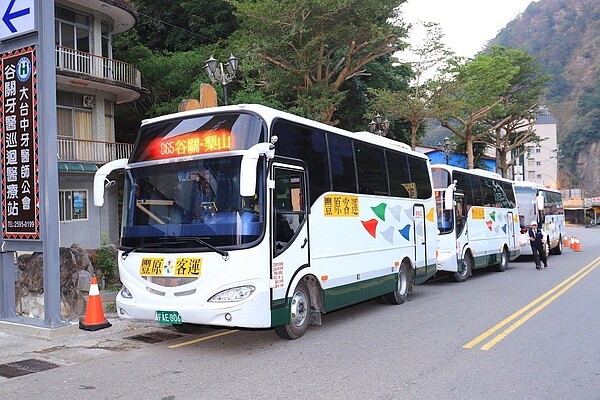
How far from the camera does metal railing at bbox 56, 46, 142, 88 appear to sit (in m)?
20.5

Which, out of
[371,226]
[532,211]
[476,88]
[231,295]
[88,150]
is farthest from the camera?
[476,88]

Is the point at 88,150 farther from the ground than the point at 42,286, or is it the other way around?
the point at 88,150

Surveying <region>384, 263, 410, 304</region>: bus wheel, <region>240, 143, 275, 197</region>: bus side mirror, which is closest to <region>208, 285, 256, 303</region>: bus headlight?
<region>240, 143, 275, 197</region>: bus side mirror

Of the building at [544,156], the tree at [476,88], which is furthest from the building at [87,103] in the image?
the building at [544,156]

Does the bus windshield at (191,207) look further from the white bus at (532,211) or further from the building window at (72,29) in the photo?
the white bus at (532,211)

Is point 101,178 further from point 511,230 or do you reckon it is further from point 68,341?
point 511,230

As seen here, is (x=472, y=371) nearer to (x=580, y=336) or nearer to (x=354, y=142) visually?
(x=580, y=336)

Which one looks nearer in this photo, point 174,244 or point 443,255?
point 174,244

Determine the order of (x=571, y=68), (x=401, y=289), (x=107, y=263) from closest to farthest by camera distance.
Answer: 1. (x=401, y=289)
2. (x=107, y=263)
3. (x=571, y=68)

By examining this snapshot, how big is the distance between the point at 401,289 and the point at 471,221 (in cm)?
578

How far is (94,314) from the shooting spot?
867cm

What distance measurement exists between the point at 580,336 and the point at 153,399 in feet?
20.4

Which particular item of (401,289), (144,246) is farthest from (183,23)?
(144,246)

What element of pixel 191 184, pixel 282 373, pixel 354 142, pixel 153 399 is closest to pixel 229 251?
pixel 191 184
